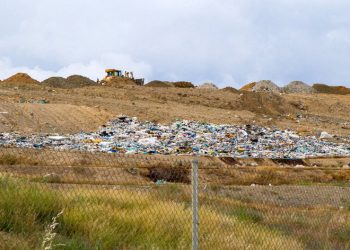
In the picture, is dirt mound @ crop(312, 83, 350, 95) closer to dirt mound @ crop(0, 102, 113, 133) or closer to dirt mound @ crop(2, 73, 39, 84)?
dirt mound @ crop(2, 73, 39, 84)

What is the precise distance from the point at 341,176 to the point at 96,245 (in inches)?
884

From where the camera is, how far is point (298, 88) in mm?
71438

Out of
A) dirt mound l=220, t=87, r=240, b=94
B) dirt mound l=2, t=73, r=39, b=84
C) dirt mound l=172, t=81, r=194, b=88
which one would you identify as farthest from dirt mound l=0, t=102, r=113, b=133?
dirt mound l=172, t=81, r=194, b=88

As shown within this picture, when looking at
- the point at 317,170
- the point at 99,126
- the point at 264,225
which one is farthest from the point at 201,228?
the point at 99,126

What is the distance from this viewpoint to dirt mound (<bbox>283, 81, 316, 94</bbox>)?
7019cm

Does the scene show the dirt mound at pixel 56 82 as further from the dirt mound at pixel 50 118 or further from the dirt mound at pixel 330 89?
the dirt mound at pixel 330 89

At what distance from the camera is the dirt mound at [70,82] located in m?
55.8

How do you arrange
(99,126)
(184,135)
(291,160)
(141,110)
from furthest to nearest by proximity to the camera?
1. (141,110)
2. (99,126)
3. (184,135)
4. (291,160)

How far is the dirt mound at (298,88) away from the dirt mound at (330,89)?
2.11 m

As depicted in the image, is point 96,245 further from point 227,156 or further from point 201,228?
point 227,156

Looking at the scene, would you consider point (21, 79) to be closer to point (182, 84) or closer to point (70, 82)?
point (70, 82)

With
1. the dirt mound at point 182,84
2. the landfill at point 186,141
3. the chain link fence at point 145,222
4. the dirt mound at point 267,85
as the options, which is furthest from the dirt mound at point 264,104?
the chain link fence at point 145,222

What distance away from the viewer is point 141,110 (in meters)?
42.1

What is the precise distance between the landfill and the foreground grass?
17.3m
